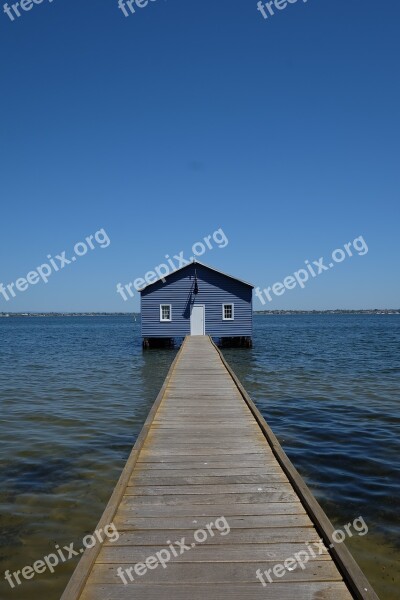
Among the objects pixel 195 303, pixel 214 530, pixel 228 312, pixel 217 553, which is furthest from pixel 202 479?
pixel 228 312

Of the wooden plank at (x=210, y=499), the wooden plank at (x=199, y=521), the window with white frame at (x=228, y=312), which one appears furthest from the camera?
the window with white frame at (x=228, y=312)

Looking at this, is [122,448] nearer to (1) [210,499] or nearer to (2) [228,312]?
(1) [210,499]

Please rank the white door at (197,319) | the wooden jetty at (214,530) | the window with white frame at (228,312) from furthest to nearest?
the window with white frame at (228,312) < the white door at (197,319) < the wooden jetty at (214,530)

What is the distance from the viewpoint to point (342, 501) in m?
7.22

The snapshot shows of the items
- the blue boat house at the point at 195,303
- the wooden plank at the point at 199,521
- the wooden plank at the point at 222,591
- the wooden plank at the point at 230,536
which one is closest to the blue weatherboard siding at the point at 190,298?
the blue boat house at the point at 195,303

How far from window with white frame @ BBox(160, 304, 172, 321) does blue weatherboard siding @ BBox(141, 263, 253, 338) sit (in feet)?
0.71

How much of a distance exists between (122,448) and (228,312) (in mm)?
22339

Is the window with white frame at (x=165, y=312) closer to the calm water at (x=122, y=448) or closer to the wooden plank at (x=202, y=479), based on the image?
the calm water at (x=122, y=448)

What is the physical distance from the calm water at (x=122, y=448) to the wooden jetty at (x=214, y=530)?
48.9 inches

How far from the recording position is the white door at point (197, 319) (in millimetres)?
31266

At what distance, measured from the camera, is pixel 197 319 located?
31.3m

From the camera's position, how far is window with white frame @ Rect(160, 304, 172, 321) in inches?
1243

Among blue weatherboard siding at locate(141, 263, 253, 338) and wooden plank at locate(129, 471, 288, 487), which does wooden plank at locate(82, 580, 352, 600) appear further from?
blue weatherboard siding at locate(141, 263, 253, 338)

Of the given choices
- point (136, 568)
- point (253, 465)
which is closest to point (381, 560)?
point (253, 465)
